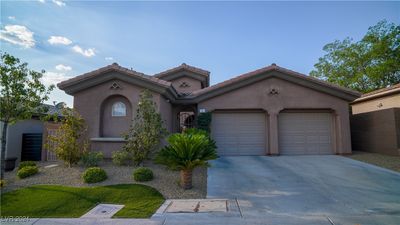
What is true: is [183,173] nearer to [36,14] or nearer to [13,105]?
[13,105]

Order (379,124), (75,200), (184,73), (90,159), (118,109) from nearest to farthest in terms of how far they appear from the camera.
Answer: (75,200), (90,159), (118,109), (379,124), (184,73)

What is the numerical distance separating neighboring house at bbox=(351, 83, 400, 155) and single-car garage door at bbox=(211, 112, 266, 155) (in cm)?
676

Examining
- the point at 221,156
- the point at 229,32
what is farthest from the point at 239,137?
the point at 229,32

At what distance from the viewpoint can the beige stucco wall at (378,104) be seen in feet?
48.4

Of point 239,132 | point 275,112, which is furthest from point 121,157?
point 275,112

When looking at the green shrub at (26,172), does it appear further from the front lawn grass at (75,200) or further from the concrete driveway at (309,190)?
the concrete driveway at (309,190)

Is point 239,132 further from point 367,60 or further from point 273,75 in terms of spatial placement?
point 367,60

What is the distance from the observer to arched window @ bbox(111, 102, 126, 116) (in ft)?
40.8

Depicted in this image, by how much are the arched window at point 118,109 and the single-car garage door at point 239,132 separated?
16.9 ft

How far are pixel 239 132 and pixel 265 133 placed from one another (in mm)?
1552

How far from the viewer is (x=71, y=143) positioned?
1030 centimetres

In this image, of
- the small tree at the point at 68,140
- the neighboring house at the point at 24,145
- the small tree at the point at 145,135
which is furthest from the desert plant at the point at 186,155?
the neighboring house at the point at 24,145

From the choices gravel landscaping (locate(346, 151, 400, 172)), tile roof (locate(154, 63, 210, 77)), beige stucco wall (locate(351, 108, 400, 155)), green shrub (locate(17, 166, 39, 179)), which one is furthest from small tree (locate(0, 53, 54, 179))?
beige stucco wall (locate(351, 108, 400, 155))

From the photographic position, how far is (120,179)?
861 cm
